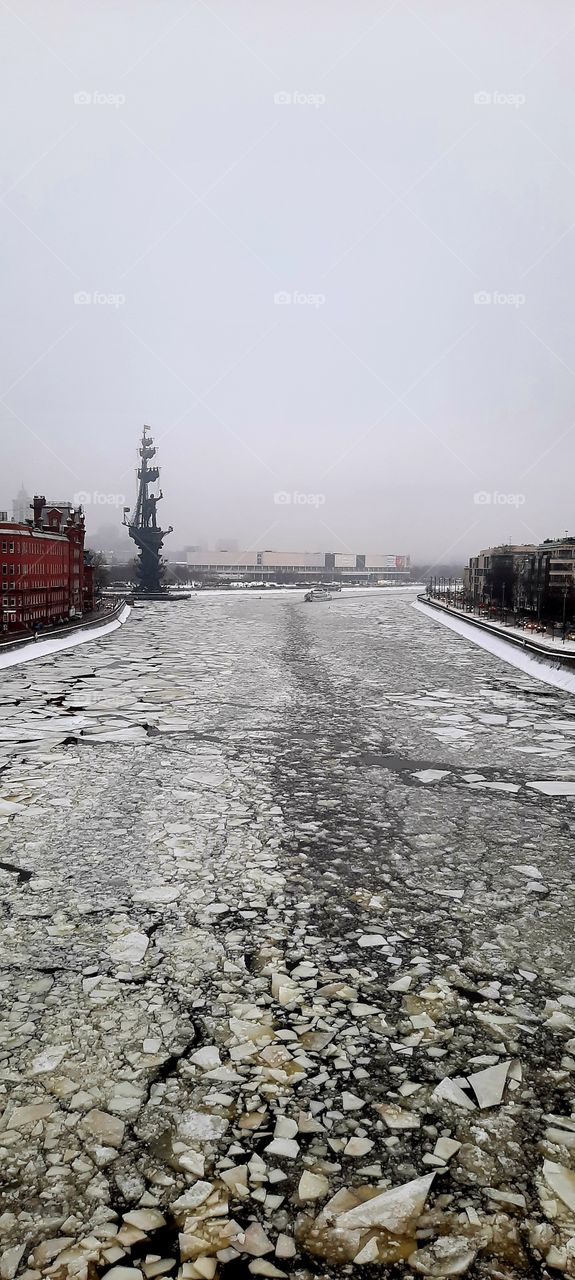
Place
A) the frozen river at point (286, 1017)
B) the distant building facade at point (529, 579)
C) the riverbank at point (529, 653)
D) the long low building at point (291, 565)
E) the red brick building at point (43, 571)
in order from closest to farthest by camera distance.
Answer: the frozen river at point (286, 1017) < the riverbank at point (529, 653) < the red brick building at point (43, 571) < the distant building facade at point (529, 579) < the long low building at point (291, 565)

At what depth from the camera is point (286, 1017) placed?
314 centimetres

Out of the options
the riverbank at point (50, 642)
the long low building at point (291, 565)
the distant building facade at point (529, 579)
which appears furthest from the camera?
the long low building at point (291, 565)

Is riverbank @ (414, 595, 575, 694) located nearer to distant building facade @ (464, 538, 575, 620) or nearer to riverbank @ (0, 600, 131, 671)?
distant building facade @ (464, 538, 575, 620)

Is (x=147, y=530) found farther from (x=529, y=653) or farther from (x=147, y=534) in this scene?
(x=529, y=653)

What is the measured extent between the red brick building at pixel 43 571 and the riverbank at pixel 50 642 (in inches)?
78.2

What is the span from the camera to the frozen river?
2154 millimetres

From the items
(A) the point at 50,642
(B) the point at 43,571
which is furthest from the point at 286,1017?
(B) the point at 43,571

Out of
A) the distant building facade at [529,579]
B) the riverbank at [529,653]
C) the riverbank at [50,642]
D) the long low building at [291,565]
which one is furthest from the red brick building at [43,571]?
the long low building at [291,565]

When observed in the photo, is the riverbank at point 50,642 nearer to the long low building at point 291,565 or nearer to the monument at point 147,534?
the monument at point 147,534

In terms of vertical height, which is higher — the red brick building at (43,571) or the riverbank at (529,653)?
the red brick building at (43,571)

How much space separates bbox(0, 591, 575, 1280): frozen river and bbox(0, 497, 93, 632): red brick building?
656 inches

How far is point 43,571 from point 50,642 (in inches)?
276

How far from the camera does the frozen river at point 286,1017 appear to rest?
2154 mm

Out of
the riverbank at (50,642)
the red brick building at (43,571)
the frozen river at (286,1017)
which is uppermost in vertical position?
the red brick building at (43,571)
